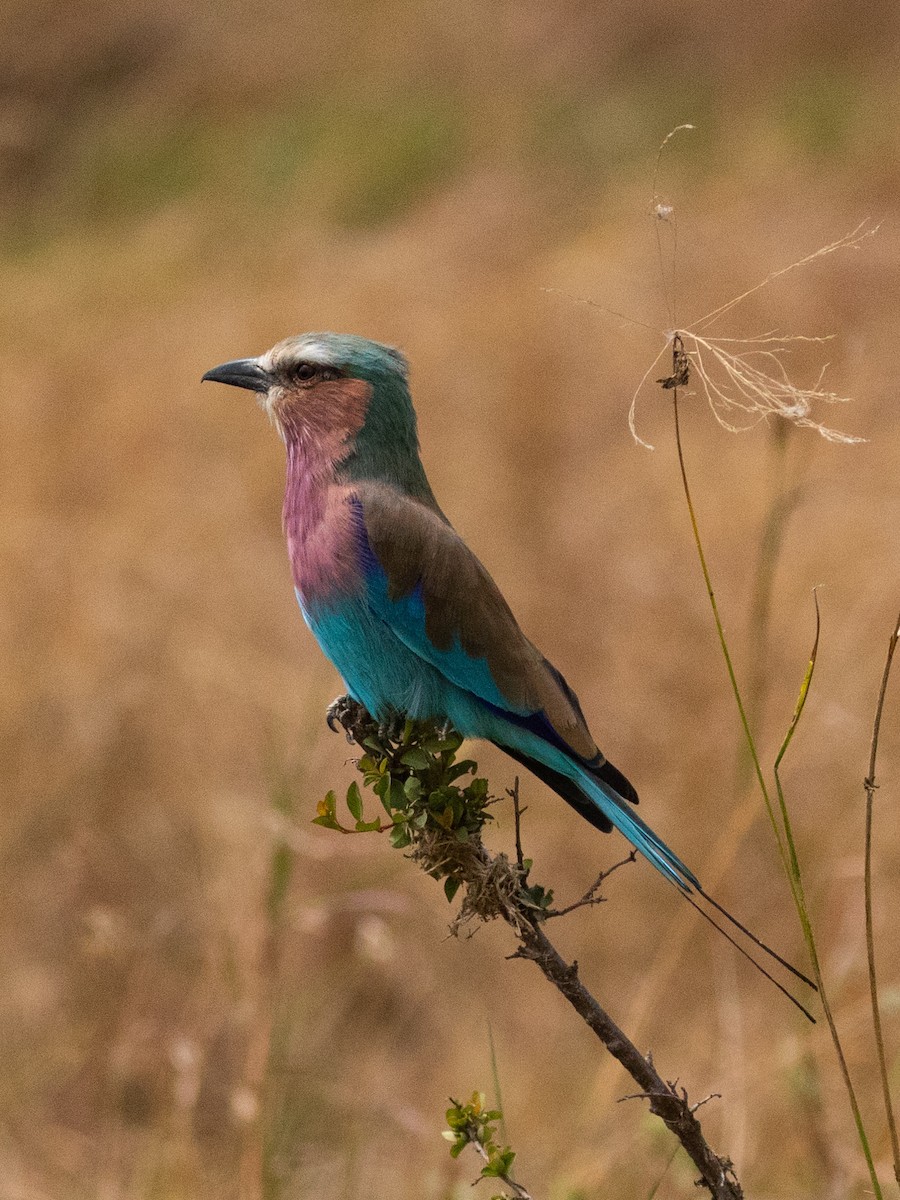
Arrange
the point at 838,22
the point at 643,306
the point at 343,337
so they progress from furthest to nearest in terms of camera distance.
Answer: the point at 838,22 < the point at 643,306 < the point at 343,337

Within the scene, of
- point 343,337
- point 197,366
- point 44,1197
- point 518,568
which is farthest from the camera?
point 197,366

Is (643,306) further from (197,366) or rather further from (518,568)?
(197,366)

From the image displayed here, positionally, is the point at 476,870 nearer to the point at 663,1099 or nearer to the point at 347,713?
the point at 663,1099

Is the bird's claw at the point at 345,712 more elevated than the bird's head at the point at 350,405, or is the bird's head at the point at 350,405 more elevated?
the bird's head at the point at 350,405

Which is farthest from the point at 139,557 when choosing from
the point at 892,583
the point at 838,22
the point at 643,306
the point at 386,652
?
the point at 838,22

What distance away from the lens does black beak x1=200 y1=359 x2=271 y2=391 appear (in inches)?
98.3

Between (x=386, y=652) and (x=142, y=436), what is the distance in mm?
5589

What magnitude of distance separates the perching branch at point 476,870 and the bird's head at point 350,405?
0.62 meters

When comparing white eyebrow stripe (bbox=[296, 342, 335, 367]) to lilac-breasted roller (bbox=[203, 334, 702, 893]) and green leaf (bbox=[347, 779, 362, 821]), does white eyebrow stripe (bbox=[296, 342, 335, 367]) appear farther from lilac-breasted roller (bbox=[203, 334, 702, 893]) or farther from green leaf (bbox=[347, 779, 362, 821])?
green leaf (bbox=[347, 779, 362, 821])

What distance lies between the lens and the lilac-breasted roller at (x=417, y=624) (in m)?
2.12

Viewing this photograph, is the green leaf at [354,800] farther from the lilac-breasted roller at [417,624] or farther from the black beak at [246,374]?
the black beak at [246,374]

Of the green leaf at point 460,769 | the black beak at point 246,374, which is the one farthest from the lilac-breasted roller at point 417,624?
the green leaf at point 460,769

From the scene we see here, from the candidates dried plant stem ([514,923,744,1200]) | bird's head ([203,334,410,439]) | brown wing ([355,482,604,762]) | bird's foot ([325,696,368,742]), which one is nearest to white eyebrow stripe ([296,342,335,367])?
bird's head ([203,334,410,439])

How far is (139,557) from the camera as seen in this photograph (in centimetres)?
671
